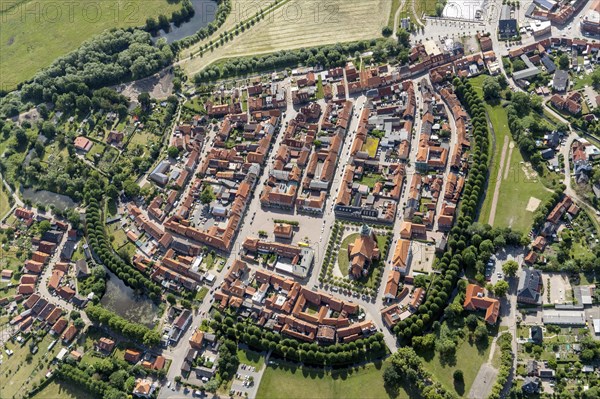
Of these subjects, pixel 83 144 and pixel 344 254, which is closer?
pixel 344 254

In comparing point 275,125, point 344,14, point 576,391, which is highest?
point 344,14

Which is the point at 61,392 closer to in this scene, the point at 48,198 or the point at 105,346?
the point at 105,346

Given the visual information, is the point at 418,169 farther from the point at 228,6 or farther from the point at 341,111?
the point at 228,6

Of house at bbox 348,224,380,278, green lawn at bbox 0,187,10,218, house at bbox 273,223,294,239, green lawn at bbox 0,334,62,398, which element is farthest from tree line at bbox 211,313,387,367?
green lawn at bbox 0,187,10,218

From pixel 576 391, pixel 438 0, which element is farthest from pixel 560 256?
pixel 438 0

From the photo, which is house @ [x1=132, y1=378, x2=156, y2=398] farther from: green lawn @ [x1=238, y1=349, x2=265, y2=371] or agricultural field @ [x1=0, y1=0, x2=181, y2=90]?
agricultural field @ [x1=0, y1=0, x2=181, y2=90]

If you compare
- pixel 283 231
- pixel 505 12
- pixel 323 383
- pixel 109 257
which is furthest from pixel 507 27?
pixel 109 257
